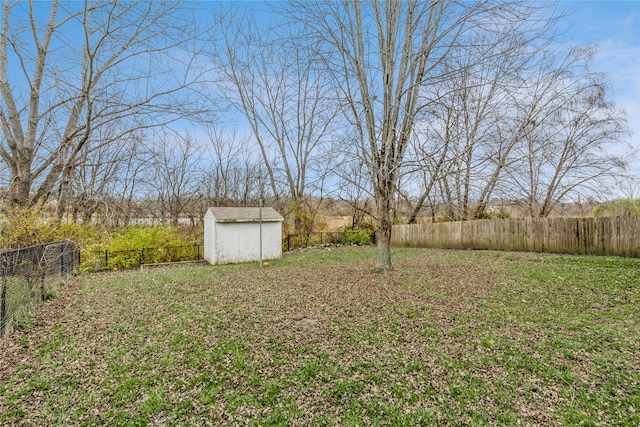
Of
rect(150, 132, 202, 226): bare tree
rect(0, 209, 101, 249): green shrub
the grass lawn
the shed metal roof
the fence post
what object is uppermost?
rect(150, 132, 202, 226): bare tree

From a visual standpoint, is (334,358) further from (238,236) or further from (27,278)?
(238,236)

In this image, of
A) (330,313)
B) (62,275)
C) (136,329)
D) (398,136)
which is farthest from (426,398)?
(62,275)

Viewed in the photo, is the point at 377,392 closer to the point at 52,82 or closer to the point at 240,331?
the point at 240,331

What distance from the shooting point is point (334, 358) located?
300 centimetres

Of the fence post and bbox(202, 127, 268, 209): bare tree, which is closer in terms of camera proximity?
the fence post

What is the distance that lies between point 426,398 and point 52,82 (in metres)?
8.14

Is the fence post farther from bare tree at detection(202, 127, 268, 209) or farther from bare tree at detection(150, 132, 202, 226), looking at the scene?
bare tree at detection(202, 127, 268, 209)

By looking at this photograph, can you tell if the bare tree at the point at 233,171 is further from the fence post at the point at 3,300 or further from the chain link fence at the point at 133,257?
the fence post at the point at 3,300

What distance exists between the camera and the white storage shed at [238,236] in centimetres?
1042

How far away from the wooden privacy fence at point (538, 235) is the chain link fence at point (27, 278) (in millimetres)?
13011

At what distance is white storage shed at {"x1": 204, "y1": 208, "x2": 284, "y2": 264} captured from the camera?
1042 centimetres

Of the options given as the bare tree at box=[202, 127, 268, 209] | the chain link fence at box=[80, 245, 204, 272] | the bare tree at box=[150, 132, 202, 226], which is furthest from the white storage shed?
the bare tree at box=[202, 127, 268, 209]

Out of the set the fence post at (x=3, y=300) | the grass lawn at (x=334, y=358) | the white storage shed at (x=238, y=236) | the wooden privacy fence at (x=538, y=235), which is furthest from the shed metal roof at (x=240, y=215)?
the wooden privacy fence at (x=538, y=235)

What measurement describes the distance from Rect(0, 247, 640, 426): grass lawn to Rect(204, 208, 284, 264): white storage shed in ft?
16.0
